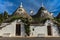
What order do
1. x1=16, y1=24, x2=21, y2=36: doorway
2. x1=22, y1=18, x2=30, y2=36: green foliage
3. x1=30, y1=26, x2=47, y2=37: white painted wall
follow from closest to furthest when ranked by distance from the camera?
x1=22, y1=18, x2=30, y2=36: green foliage
x1=30, y1=26, x2=47, y2=37: white painted wall
x1=16, y1=24, x2=21, y2=36: doorway

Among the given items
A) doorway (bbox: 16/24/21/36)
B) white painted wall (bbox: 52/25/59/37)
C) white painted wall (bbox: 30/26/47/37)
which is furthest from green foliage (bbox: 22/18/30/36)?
white painted wall (bbox: 52/25/59/37)

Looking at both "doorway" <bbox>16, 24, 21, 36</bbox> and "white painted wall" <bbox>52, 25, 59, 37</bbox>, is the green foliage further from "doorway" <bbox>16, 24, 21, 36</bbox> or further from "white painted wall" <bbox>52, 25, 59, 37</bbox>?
"white painted wall" <bbox>52, 25, 59, 37</bbox>

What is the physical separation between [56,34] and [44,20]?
9.65 ft

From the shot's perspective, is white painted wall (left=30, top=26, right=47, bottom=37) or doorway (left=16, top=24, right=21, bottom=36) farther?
doorway (left=16, top=24, right=21, bottom=36)

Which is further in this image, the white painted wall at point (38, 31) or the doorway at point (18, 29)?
the doorway at point (18, 29)

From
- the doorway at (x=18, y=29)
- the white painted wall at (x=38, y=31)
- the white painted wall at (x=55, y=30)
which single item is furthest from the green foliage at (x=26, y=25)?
the white painted wall at (x=55, y=30)

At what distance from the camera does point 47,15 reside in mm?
32531

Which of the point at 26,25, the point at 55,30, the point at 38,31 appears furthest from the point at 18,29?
the point at 55,30

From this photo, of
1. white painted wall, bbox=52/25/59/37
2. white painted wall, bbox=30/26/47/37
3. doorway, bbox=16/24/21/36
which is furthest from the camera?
white painted wall, bbox=52/25/59/37

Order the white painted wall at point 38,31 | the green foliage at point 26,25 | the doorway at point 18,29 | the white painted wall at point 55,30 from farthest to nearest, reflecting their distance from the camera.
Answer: the white painted wall at point 55,30 → the doorway at point 18,29 → the white painted wall at point 38,31 → the green foliage at point 26,25

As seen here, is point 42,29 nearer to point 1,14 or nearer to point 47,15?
point 47,15

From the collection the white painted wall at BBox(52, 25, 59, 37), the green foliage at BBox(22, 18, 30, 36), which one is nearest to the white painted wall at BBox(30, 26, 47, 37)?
the green foliage at BBox(22, 18, 30, 36)

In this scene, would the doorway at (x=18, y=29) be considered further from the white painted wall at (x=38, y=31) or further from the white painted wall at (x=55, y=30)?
the white painted wall at (x=55, y=30)

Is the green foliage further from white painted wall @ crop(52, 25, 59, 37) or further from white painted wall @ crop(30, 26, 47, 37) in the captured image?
white painted wall @ crop(52, 25, 59, 37)
